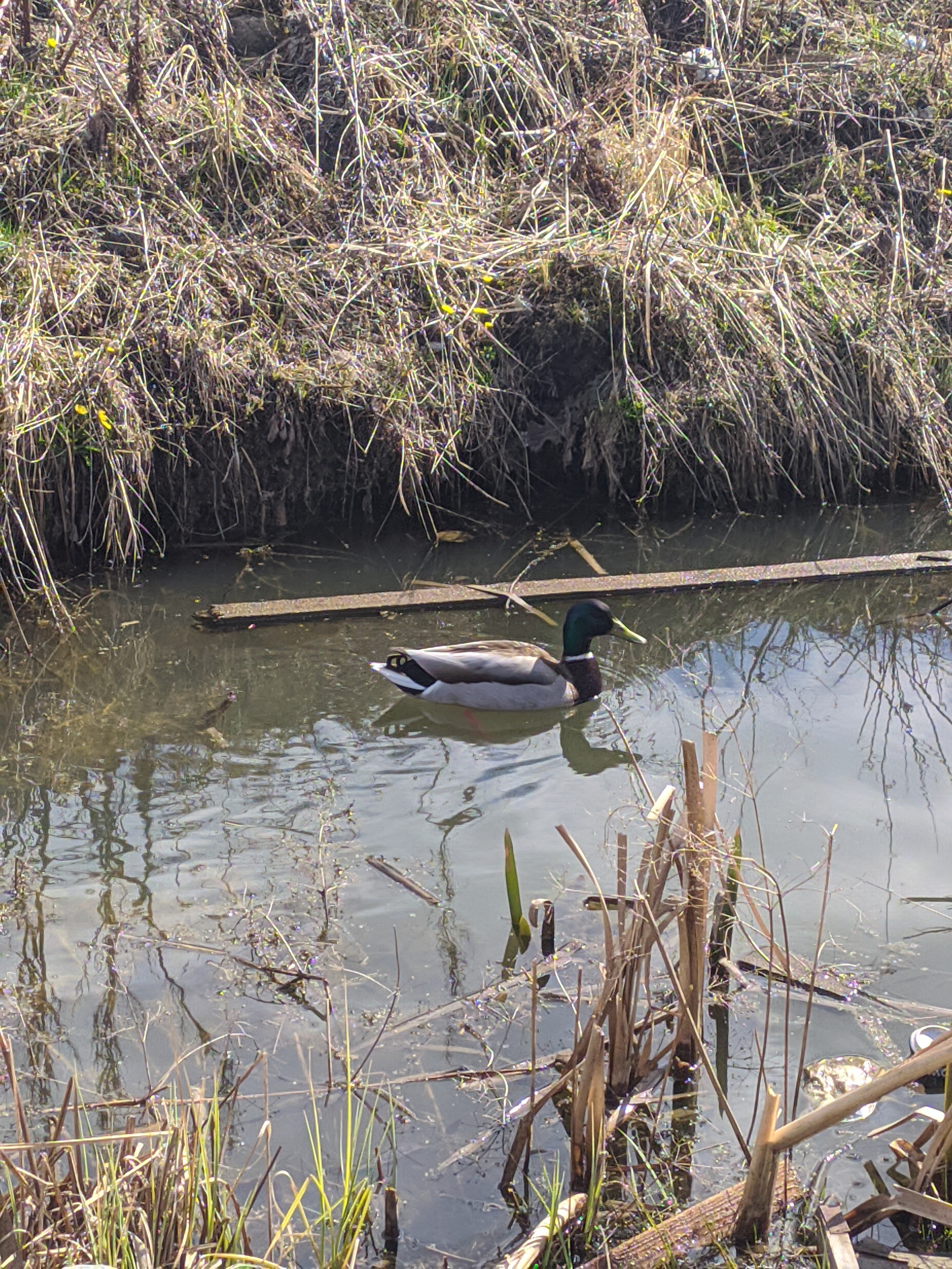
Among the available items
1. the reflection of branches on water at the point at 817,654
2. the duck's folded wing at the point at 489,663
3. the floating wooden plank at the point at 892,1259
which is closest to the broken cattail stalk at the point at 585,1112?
the floating wooden plank at the point at 892,1259

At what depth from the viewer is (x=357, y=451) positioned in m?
6.82

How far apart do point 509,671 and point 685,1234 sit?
9.83 ft

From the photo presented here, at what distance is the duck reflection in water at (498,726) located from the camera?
16.5ft

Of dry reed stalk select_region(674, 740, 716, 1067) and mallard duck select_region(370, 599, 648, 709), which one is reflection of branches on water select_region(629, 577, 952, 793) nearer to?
mallard duck select_region(370, 599, 648, 709)

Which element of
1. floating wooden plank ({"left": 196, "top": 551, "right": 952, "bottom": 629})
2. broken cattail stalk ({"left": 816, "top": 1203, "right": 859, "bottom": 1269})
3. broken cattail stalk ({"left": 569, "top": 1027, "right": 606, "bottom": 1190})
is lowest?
broken cattail stalk ({"left": 816, "top": 1203, "right": 859, "bottom": 1269})

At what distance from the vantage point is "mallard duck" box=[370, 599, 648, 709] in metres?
5.25

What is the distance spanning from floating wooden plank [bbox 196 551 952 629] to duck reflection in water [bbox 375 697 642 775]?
73cm

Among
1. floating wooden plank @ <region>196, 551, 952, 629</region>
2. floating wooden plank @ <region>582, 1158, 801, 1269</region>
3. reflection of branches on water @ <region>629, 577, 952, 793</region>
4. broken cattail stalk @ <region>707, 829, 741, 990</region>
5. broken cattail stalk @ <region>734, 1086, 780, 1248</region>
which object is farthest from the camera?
floating wooden plank @ <region>196, 551, 952, 629</region>

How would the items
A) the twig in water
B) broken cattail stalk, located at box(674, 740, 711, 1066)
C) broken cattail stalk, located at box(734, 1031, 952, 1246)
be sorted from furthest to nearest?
the twig in water
broken cattail stalk, located at box(674, 740, 711, 1066)
broken cattail stalk, located at box(734, 1031, 952, 1246)

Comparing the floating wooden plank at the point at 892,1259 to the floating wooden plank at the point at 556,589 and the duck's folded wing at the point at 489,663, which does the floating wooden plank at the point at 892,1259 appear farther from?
the floating wooden plank at the point at 556,589

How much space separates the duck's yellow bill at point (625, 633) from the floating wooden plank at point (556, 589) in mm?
308

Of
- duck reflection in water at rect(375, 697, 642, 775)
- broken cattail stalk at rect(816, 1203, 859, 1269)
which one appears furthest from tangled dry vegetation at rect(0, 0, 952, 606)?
broken cattail stalk at rect(816, 1203, 859, 1269)

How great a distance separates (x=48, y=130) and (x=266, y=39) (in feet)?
6.76

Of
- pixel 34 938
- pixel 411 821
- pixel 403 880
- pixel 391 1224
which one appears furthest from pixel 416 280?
pixel 391 1224
